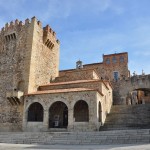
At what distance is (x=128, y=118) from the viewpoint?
19219mm

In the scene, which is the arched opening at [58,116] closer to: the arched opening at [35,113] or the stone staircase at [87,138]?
the arched opening at [35,113]

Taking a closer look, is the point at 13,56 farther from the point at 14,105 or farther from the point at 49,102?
the point at 49,102

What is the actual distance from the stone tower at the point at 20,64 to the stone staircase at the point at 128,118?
27.3ft

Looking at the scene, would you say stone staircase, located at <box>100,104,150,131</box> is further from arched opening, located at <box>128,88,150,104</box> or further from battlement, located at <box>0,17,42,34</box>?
battlement, located at <box>0,17,42,34</box>

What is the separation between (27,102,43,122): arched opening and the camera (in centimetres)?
2022

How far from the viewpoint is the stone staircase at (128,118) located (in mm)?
17078

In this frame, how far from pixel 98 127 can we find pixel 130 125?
9.38ft

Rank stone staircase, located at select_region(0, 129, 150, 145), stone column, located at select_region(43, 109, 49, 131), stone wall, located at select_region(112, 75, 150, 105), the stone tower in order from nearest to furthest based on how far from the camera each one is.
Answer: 1. stone staircase, located at select_region(0, 129, 150, 145)
2. stone column, located at select_region(43, 109, 49, 131)
3. the stone tower
4. stone wall, located at select_region(112, 75, 150, 105)

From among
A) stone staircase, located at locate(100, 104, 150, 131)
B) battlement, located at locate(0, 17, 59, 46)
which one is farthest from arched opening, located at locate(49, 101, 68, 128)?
battlement, located at locate(0, 17, 59, 46)

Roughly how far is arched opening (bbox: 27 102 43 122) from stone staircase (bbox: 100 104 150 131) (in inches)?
271

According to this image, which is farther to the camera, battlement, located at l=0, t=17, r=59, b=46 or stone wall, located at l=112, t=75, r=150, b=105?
stone wall, located at l=112, t=75, r=150, b=105

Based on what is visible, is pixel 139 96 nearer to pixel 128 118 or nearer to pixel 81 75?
pixel 81 75

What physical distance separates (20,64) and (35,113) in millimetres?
5313

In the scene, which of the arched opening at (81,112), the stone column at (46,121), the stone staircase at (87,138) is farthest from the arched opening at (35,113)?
the stone staircase at (87,138)
